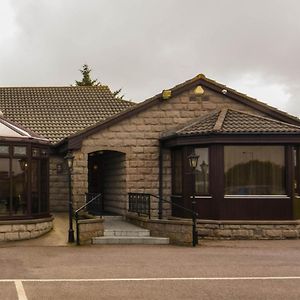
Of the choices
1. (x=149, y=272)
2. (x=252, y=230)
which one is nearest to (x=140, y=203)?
(x=252, y=230)

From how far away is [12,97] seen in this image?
27.8 metres

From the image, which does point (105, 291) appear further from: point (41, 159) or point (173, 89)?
point (173, 89)

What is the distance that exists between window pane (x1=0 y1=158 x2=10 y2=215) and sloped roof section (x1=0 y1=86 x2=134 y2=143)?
5.75 metres

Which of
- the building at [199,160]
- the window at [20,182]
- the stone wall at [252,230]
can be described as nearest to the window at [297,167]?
the building at [199,160]

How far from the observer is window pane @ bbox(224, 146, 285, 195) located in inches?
727

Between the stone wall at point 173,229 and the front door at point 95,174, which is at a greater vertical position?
the front door at point 95,174

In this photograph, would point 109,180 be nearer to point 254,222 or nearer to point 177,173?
point 177,173

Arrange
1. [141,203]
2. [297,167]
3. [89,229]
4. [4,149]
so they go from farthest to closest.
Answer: [141,203], [297,167], [4,149], [89,229]

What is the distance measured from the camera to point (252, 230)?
59.5 ft

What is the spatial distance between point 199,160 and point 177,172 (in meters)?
1.40

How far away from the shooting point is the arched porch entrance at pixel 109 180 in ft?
68.4

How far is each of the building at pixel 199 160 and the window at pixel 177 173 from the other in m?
0.03

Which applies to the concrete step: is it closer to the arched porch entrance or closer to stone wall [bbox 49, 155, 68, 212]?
the arched porch entrance

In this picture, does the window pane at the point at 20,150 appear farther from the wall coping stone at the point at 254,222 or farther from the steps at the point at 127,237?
the wall coping stone at the point at 254,222
